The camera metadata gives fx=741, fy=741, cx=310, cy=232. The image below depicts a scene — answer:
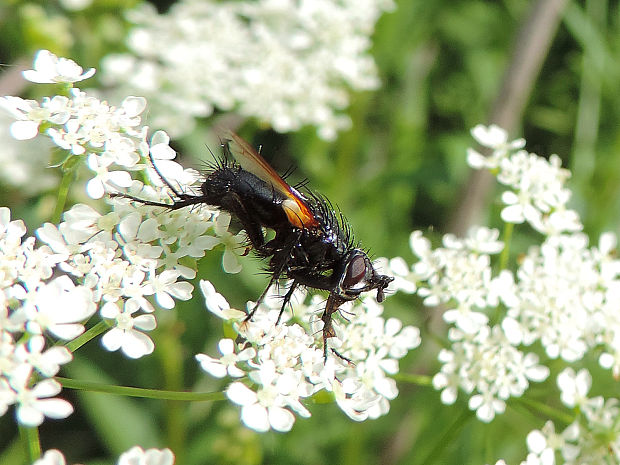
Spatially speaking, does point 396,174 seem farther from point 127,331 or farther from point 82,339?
point 82,339

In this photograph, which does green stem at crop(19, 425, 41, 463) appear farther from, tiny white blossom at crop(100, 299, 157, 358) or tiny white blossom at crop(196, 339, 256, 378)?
tiny white blossom at crop(196, 339, 256, 378)

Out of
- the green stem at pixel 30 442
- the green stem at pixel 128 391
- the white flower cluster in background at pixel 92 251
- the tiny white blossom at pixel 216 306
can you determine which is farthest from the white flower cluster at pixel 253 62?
the green stem at pixel 30 442

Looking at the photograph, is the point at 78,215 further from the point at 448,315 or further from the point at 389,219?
the point at 389,219

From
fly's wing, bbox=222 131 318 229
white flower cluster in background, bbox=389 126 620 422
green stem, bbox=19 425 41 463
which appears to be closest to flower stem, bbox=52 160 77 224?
fly's wing, bbox=222 131 318 229

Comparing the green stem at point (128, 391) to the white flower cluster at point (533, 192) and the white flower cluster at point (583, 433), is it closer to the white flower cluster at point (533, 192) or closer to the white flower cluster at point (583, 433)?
the white flower cluster at point (583, 433)

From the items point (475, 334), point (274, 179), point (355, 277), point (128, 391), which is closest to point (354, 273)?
point (355, 277)

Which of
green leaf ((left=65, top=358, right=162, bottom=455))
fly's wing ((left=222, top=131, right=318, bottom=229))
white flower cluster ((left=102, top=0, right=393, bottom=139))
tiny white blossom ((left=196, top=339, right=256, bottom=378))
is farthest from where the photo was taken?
white flower cluster ((left=102, top=0, right=393, bottom=139))
